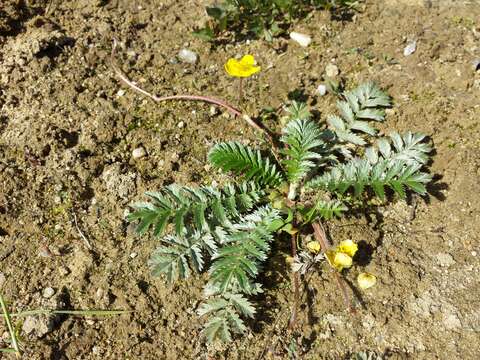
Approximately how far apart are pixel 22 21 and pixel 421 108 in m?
3.12

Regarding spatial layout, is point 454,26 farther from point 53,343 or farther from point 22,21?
point 53,343

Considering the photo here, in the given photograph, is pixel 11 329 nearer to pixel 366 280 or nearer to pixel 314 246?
pixel 314 246

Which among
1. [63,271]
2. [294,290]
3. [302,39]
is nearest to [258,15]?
[302,39]

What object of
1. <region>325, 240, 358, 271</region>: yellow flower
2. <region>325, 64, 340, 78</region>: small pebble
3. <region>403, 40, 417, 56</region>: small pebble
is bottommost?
<region>325, 240, 358, 271</region>: yellow flower

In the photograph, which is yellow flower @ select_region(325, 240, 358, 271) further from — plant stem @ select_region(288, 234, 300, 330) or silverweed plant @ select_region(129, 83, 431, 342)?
plant stem @ select_region(288, 234, 300, 330)

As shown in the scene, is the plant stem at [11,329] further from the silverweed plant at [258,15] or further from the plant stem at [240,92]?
the silverweed plant at [258,15]

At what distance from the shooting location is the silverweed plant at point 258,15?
4.18m

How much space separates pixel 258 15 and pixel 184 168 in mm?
1593

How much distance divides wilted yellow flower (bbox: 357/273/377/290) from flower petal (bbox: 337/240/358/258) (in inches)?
5.3

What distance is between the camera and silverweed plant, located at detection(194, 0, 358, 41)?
4176 millimetres

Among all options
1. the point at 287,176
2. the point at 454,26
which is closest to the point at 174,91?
the point at 287,176

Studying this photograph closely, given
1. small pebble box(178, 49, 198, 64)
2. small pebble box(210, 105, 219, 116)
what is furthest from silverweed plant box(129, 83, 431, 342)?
small pebble box(178, 49, 198, 64)

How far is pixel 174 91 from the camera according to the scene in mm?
3951

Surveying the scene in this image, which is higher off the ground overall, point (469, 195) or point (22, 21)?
point (22, 21)
